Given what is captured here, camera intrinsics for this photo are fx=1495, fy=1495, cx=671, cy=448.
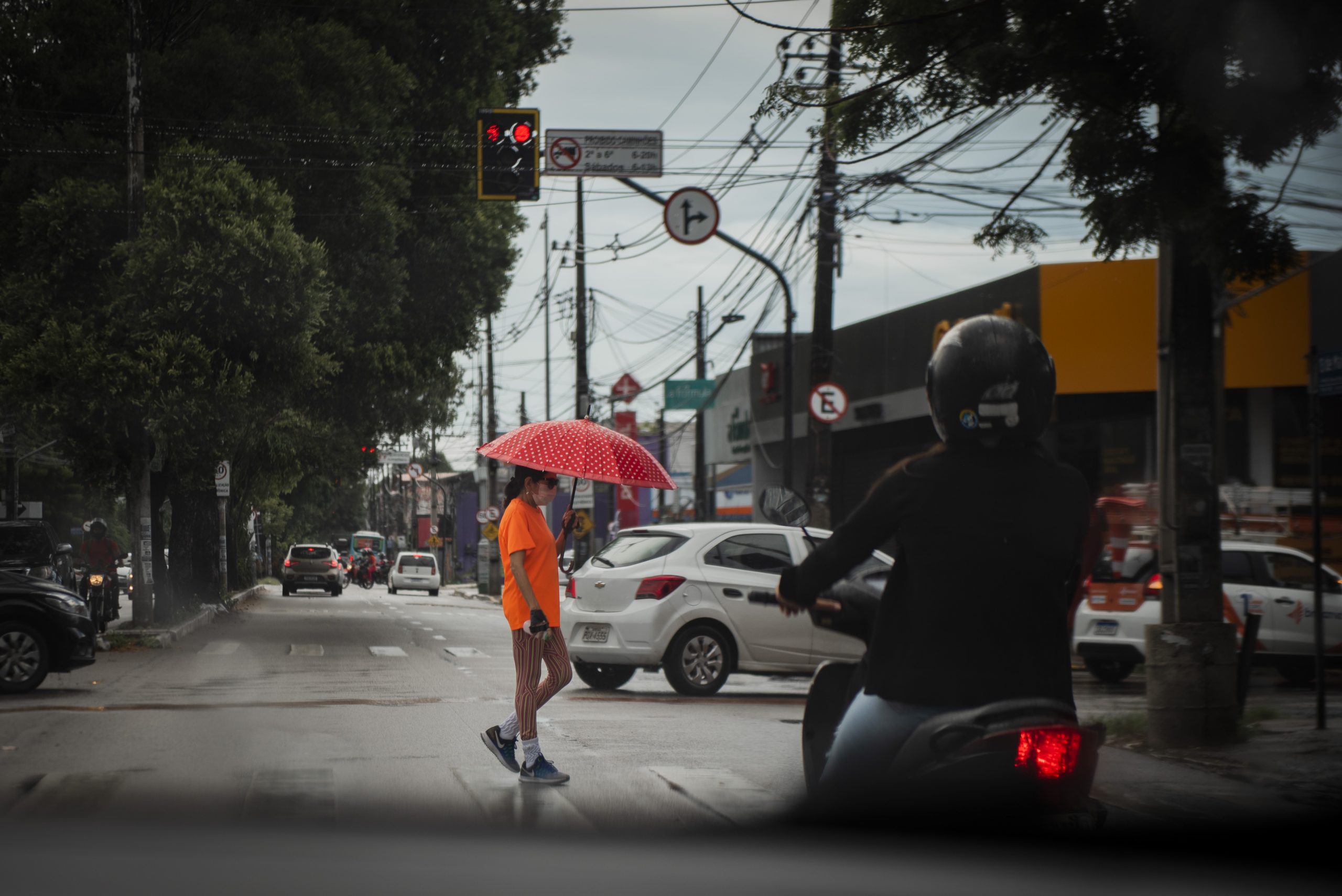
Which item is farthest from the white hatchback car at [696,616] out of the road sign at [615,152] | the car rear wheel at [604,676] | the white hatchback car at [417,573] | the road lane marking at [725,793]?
the white hatchback car at [417,573]

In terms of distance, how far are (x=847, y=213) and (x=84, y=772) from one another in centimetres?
1406

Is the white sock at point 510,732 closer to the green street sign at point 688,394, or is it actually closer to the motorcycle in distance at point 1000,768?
the motorcycle in distance at point 1000,768

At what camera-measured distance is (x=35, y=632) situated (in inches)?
524

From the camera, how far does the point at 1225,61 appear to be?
7824 mm

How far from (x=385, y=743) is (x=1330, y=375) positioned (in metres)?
6.86

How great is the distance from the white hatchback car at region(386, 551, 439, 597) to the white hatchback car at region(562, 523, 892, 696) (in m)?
41.2

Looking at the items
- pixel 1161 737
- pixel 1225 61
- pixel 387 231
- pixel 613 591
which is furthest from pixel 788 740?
pixel 387 231

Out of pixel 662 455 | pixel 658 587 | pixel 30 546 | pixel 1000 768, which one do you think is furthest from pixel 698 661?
pixel 662 455

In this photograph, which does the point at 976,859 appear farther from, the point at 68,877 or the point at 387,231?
the point at 387,231

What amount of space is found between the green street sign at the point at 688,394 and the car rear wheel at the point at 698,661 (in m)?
17.5

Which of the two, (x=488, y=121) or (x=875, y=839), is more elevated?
(x=488, y=121)

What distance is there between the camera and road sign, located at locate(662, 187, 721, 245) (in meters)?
19.0

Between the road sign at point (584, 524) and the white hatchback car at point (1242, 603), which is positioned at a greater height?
the road sign at point (584, 524)

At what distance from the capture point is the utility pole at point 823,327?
66.3ft
